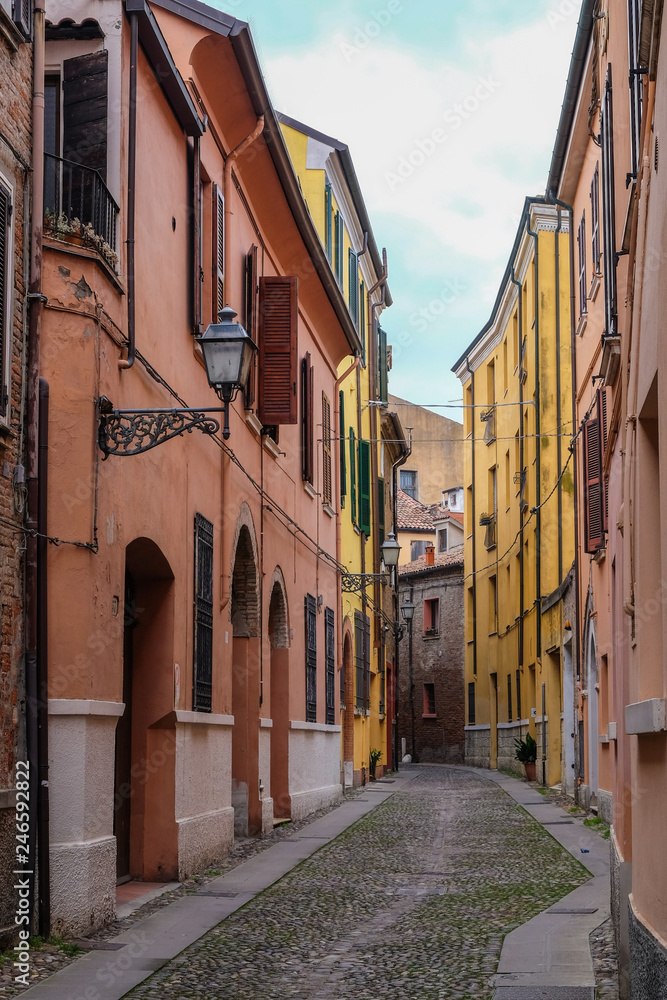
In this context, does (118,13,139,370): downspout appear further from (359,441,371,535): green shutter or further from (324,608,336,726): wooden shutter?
(359,441,371,535): green shutter

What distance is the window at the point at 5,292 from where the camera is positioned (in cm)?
756

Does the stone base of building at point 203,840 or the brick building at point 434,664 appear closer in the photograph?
the stone base of building at point 203,840

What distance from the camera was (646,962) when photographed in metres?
4.97

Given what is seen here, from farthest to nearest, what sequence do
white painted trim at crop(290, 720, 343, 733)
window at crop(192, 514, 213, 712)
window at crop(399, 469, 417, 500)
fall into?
window at crop(399, 469, 417, 500)
white painted trim at crop(290, 720, 343, 733)
window at crop(192, 514, 213, 712)

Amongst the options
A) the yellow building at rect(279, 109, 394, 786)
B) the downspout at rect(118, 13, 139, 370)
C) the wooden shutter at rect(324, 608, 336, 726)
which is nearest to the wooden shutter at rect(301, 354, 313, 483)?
the yellow building at rect(279, 109, 394, 786)

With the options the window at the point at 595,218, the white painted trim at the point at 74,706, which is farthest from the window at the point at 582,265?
the white painted trim at the point at 74,706

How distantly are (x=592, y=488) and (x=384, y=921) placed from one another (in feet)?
25.3

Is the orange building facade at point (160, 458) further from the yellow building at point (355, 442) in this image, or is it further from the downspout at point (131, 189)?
the yellow building at point (355, 442)

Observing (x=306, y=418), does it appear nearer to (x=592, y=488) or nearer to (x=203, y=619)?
(x=592, y=488)

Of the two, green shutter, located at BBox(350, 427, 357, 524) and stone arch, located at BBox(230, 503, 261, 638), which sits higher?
green shutter, located at BBox(350, 427, 357, 524)

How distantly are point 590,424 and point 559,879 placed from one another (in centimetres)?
602

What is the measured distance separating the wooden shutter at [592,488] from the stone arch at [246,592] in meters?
4.16

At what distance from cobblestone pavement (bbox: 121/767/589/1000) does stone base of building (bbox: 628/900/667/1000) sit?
51.8 inches

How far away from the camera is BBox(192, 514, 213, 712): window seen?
11.5 m
